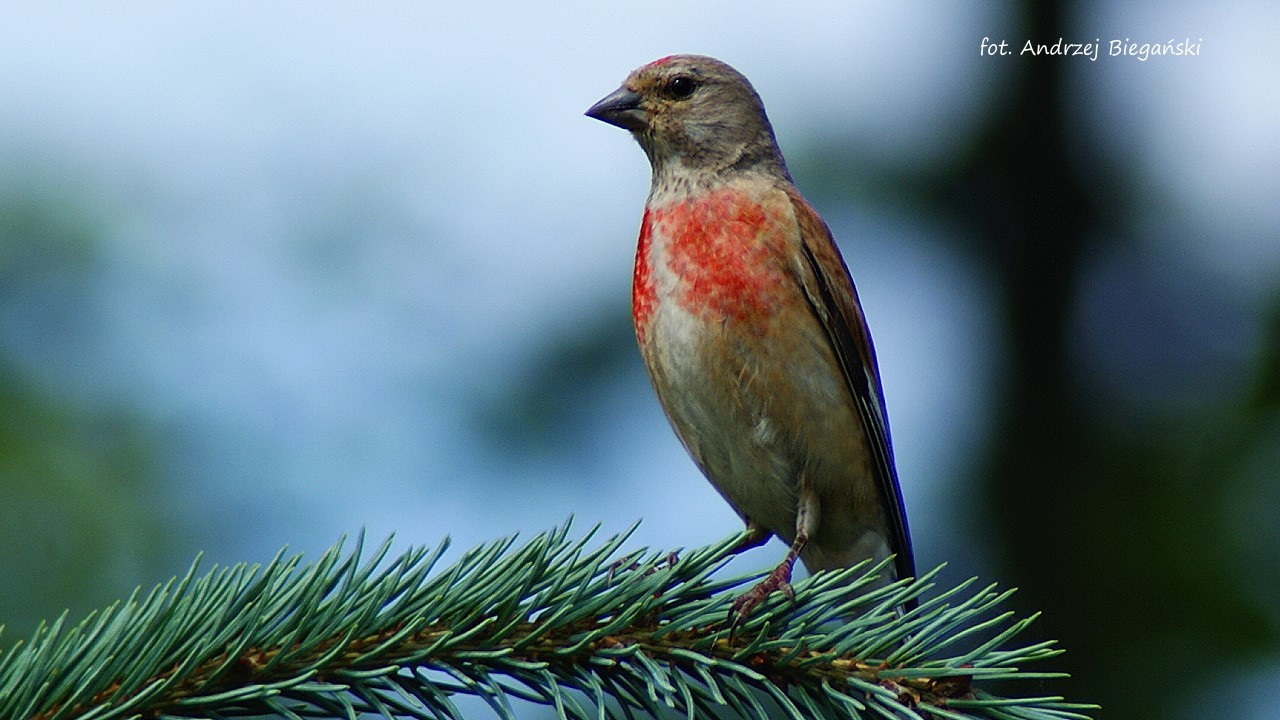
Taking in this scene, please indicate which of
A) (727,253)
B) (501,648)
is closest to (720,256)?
(727,253)

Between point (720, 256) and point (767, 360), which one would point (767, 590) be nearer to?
point (767, 360)

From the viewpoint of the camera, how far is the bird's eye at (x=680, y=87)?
4520 mm

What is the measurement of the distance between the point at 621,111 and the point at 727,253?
34.8 inches

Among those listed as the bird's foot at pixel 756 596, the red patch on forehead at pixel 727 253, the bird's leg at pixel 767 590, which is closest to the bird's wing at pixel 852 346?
the red patch on forehead at pixel 727 253

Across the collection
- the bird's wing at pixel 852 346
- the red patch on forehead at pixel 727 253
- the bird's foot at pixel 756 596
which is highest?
the red patch on forehead at pixel 727 253

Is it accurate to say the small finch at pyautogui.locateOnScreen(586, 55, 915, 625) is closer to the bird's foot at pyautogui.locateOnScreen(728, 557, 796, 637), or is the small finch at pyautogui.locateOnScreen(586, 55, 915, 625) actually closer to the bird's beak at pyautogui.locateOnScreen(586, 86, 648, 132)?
the bird's beak at pyautogui.locateOnScreen(586, 86, 648, 132)

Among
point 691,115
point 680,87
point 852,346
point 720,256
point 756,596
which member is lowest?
point 756,596

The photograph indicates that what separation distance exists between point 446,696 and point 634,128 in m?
2.73

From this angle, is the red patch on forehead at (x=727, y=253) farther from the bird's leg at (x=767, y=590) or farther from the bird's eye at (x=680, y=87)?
the bird's leg at (x=767, y=590)

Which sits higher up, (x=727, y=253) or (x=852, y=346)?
(x=727, y=253)

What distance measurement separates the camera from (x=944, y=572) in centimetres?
511

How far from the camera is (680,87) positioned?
178 inches

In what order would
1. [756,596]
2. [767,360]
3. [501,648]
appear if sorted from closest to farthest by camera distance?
[501,648], [756,596], [767,360]

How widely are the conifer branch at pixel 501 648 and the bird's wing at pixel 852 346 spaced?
132 cm
